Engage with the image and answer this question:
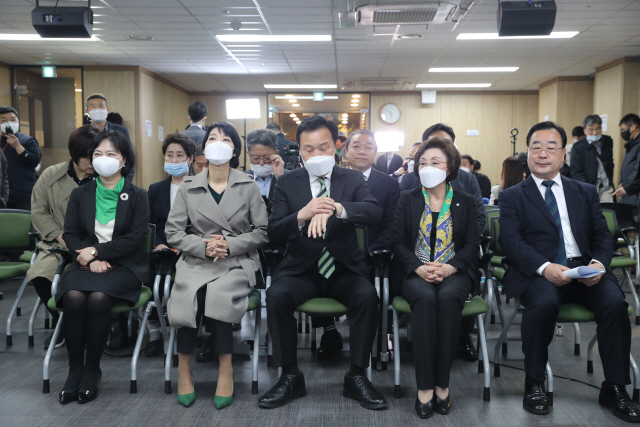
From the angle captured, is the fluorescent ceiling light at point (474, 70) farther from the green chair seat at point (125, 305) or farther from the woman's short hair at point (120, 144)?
the green chair seat at point (125, 305)

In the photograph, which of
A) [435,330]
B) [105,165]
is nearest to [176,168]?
[105,165]

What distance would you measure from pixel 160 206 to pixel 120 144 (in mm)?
762

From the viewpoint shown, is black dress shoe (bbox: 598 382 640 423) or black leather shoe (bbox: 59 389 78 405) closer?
black dress shoe (bbox: 598 382 640 423)

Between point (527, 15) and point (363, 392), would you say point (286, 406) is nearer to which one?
point (363, 392)

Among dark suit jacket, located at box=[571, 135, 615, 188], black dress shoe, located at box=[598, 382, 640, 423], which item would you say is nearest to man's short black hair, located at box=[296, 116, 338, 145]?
black dress shoe, located at box=[598, 382, 640, 423]

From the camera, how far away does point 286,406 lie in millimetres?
2646

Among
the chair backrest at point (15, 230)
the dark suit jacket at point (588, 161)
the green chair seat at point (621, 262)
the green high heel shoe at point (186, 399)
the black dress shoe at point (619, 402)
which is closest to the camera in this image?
the black dress shoe at point (619, 402)

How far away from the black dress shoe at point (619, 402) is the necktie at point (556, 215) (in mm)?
671

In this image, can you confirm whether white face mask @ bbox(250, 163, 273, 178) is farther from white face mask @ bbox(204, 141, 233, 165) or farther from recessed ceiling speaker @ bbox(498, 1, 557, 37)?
recessed ceiling speaker @ bbox(498, 1, 557, 37)

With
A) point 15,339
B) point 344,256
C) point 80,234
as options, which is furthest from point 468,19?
point 15,339

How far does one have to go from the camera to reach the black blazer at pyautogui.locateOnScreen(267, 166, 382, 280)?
2.84 meters

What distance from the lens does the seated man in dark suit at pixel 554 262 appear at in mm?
2539

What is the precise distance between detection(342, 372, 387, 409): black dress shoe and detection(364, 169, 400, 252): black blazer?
1.04 metres

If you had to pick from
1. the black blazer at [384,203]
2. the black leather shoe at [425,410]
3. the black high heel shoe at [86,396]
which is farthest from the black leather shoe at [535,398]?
the black high heel shoe at [86,396]
